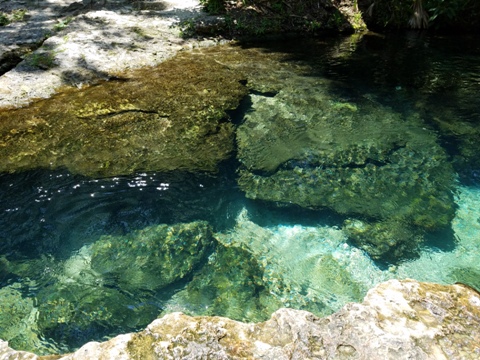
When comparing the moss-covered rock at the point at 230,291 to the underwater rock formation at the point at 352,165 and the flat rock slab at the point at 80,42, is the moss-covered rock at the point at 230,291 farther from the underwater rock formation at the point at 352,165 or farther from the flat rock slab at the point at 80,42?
the flat rock slab at the point at 80,42

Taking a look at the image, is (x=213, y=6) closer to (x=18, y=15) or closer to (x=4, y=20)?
(x=18, y=15)

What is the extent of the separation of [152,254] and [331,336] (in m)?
2.35

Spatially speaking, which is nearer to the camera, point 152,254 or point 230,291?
point 230,291

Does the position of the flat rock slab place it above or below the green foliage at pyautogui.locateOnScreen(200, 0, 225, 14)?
below

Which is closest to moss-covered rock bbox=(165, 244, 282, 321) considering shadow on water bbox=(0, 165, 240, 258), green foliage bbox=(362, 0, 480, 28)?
shadow on water bbox=(0, 165, 240, 258)

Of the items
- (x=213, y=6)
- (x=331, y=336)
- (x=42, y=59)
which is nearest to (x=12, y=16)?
→ (x=42, y=59)

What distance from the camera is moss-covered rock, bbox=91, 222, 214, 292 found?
3.88 metres

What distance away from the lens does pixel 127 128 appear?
18.2ft

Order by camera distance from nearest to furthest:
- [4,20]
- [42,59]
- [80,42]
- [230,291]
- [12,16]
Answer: [230,291], [42,59], [80,42], [4,20], [12,16]

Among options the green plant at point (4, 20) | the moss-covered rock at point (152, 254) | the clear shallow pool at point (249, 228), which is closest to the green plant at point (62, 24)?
the green plant at point (4, 20)

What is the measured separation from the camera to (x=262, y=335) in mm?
2336

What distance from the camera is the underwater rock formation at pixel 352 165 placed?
4.70 m

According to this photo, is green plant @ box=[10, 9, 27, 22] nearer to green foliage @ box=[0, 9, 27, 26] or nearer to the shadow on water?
green foliage @ box=[0, 9, 27, 26]

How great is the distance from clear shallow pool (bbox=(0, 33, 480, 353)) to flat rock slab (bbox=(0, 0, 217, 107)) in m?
2.42
